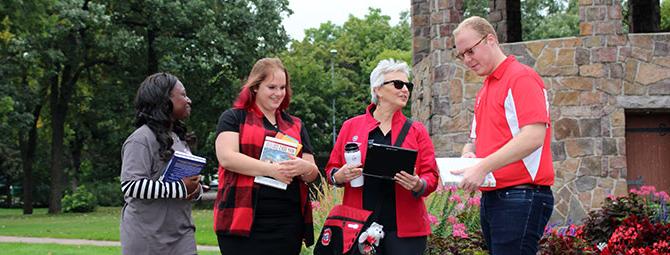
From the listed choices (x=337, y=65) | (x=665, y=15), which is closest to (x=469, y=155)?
(x=665, y=15)

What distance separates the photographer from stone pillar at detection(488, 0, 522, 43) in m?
17.2

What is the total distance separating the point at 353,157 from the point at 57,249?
10.8 meters

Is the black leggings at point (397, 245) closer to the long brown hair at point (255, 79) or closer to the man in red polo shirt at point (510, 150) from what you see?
the man in red polo shirt at point (510, 150)

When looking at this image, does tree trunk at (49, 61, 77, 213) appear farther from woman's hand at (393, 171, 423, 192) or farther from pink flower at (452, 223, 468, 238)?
woman's hand at (393, 171, 423, 192)

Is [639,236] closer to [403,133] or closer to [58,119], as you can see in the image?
[403,133]

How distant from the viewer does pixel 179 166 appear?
184 inches

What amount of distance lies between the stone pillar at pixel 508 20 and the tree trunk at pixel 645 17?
2.30 m

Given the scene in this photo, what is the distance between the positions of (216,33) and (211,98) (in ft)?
15.8

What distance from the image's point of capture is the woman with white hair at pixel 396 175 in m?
4.89

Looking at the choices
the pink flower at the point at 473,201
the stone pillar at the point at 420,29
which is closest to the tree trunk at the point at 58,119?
the stone pillar at the point at 420,29

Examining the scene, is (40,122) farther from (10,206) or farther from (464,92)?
(464,92)

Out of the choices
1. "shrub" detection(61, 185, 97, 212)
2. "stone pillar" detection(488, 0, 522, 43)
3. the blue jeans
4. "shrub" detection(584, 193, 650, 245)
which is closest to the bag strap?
the blue jeans

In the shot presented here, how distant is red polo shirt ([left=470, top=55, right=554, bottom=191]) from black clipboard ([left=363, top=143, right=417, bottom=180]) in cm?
48

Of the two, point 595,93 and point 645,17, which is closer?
point 595,93
